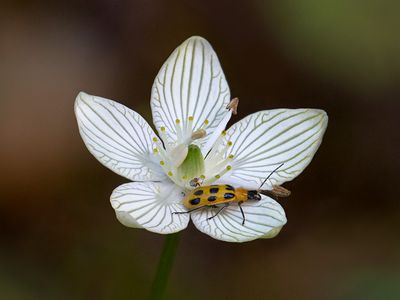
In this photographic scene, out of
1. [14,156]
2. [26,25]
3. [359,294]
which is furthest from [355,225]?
[26,25]

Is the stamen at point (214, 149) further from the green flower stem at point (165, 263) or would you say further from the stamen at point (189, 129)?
the green flower stem at point (165, 263)

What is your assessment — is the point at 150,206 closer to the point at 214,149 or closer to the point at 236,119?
the point at 214,149

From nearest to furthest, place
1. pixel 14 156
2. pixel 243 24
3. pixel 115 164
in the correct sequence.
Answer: pixel 115 164, pixel 14 156, pixel 243 24

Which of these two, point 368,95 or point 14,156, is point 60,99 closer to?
point 14,156

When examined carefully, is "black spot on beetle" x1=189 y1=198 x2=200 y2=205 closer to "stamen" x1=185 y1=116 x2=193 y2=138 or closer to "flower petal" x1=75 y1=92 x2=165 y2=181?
"flower petal" x1=75 y1=92 x2=165 y2=181

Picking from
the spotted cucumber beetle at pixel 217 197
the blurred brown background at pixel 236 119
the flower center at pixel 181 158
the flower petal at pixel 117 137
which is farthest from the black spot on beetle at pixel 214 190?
the blurred brown background at pixel 236 119

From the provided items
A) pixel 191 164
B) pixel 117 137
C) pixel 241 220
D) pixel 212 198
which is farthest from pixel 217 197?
pixel 117 137

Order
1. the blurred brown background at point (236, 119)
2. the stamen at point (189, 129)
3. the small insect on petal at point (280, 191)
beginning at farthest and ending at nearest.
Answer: the blurred brown background at point (236, 119) → the stamen at point (189, 129) → the small insect on petal at point (280, 191)

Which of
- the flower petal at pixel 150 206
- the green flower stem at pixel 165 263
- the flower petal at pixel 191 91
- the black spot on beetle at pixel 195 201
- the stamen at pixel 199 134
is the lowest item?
the green flower stem at pixel 165 263
